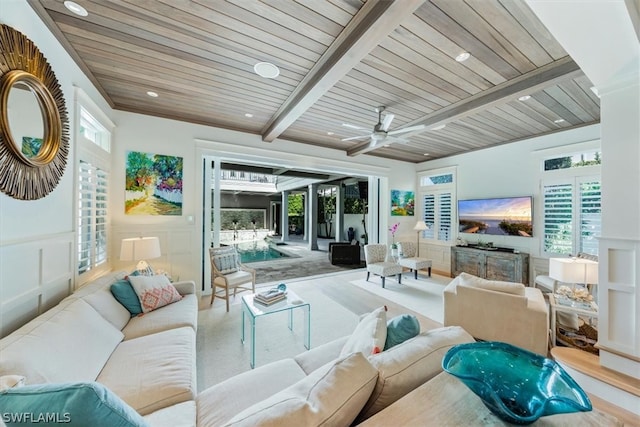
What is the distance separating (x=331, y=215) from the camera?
12.3m

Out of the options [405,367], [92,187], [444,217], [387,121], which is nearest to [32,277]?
[92,187]

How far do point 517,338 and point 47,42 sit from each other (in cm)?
480

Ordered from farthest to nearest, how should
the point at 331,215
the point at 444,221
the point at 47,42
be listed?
1. the point at 331,215
2. the point at 444,221
3. the point at 47,42

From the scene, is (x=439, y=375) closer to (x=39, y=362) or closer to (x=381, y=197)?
(x=39, y=362)

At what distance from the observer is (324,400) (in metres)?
0.78

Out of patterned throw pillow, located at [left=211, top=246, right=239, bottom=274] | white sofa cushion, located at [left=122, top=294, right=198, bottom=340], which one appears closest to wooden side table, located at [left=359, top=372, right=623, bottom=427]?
white sofa cushion, located at [left=122, top=294, right=198, bottom=340]

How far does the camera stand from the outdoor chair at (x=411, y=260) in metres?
5.04

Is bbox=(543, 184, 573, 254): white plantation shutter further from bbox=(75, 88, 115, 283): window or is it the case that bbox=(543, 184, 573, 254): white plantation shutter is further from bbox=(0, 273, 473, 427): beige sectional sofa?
bbox=(75, 88, 115, 283): window

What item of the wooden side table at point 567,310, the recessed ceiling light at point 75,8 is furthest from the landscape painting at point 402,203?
the recessed ceiling light at point 75,8

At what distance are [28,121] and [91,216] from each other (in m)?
1.39

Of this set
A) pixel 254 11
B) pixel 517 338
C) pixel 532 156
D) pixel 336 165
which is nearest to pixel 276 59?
pixel 254 11

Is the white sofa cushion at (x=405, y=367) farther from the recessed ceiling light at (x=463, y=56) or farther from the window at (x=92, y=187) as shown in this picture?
the window at (x=92, y=187)

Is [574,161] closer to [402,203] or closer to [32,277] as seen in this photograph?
[402,203]

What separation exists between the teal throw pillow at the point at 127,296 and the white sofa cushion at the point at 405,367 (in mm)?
2292
